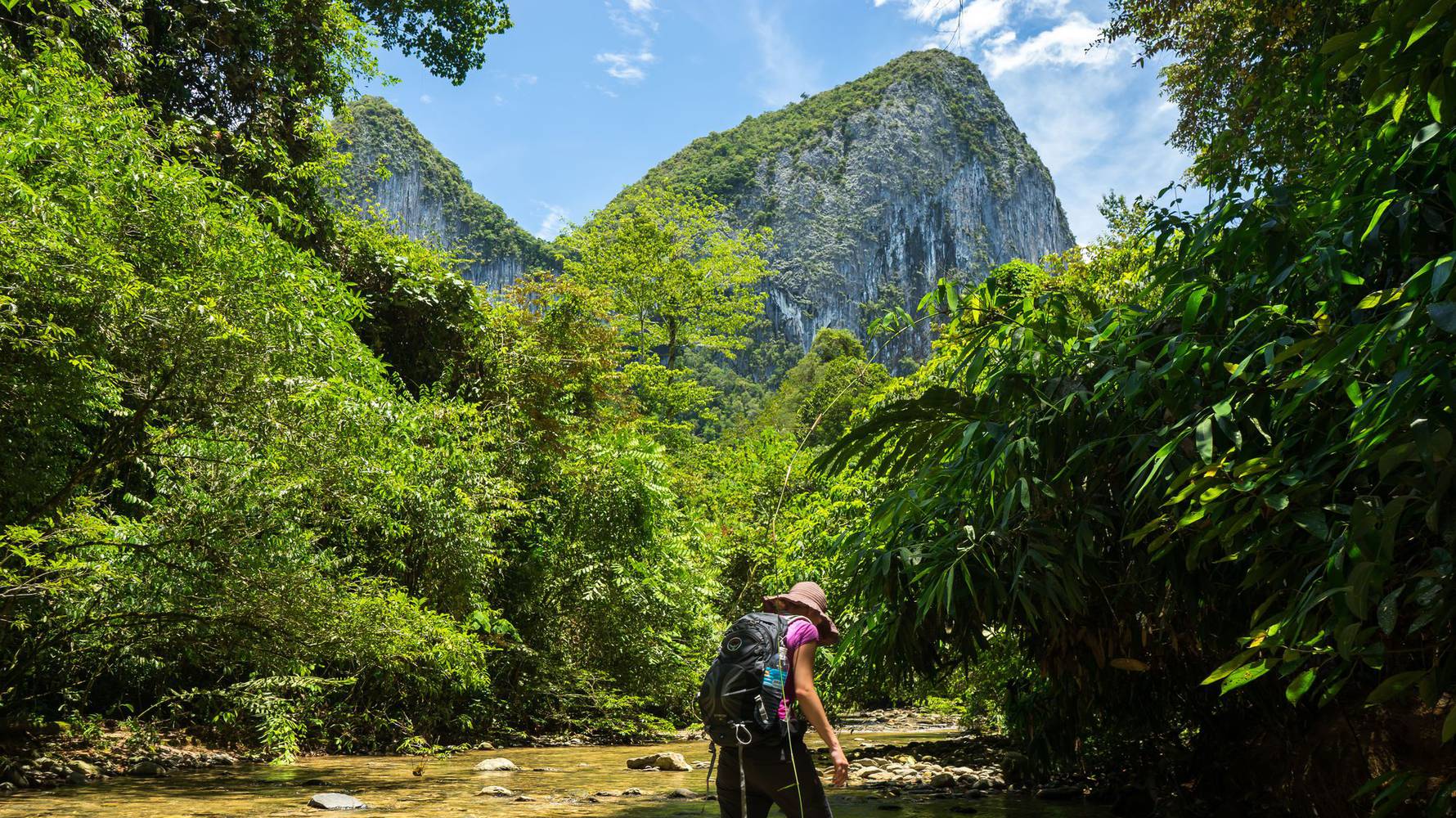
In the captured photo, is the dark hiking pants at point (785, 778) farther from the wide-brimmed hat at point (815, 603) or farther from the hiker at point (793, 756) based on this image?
the wide-brimmed hat at point (815, 603)

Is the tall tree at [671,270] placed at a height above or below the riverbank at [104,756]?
above

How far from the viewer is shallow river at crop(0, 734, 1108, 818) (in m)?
6.76

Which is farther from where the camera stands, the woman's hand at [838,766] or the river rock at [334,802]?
the river rock at [334,802]

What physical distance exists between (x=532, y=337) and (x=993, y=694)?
968cm

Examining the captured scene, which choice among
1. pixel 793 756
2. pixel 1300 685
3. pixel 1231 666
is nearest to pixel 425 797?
pixel 793 756

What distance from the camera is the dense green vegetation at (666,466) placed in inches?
111

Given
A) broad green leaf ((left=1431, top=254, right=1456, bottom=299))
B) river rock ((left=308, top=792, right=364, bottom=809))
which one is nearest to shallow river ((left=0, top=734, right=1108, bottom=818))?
river rock ((left=308, top=792, right=364, bottom=809))

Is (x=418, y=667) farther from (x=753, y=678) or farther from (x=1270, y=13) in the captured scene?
(x=1270, y=13)

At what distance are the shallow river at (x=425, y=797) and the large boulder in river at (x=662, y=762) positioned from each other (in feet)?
0.96

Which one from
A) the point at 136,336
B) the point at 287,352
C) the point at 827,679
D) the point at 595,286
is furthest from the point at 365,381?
the point at 595,286

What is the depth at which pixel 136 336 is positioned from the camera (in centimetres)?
639

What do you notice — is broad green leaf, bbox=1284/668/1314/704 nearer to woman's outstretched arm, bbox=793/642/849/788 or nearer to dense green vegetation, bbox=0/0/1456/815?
dense green vegetation, bbox=0/0/1456/815

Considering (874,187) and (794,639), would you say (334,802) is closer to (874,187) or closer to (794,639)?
(794,639)

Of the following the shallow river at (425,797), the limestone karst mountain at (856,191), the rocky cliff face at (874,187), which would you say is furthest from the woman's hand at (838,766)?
the rocky cliff face at (874,187)
